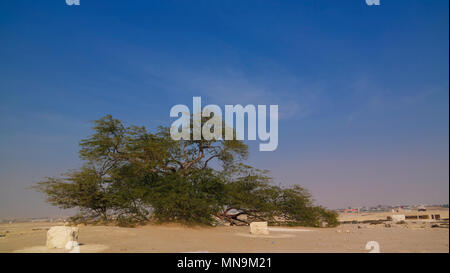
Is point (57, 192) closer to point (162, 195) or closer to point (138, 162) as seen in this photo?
A: point (138, 162)

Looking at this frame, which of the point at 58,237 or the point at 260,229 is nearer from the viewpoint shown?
the point at 58,237

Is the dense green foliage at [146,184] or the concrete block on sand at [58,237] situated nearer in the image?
the concrete block on sand at [58,237]

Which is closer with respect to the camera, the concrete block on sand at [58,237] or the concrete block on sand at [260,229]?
the concrete block on sand at [58,237]

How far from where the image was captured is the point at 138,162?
19.5 m

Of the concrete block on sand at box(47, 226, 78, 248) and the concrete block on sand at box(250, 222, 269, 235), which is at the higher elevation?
the concrete block on sand at box(47, 226, 78, 248)

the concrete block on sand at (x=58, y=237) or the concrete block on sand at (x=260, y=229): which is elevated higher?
the concrete block on sand at (x=58, y=237)

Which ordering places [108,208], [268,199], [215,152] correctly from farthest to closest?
[268,199] → [215,152] → [108,208]

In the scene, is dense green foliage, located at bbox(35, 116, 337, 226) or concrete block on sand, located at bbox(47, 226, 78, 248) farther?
dense green foliage, located at bbox(35, 116, 337, 226)

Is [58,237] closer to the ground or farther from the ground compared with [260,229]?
farther from the ground

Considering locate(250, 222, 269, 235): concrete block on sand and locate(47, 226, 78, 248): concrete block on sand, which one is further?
locate(250, 222, 269, 235): concrete block on sand

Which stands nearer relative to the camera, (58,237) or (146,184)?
(58,237)
